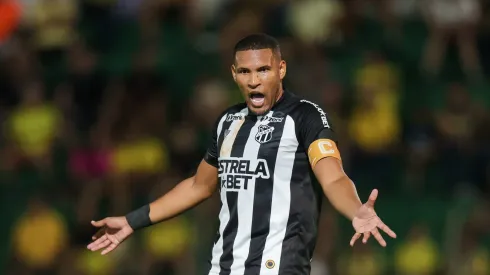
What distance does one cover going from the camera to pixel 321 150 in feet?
18.5

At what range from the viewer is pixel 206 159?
21.1ft

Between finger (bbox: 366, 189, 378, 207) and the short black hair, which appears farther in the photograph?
the short black hair

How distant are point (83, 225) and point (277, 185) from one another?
735cm

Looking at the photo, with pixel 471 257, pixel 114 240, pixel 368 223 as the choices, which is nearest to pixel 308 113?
pixel 368 223

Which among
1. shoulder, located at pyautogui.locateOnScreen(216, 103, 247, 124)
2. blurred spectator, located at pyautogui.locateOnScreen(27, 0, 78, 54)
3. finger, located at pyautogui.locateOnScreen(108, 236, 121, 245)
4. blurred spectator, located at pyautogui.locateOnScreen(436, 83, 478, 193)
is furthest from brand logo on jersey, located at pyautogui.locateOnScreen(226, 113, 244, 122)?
blurred spectator, located at pyautogui.locateOnScreen(27, 0, 78, 54)

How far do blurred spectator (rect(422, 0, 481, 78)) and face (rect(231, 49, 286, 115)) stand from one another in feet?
28.2

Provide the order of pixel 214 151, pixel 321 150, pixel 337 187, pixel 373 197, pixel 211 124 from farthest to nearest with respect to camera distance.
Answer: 1. pixel 211 124
2. pixel 214 151
3. pixel 321 150
4. pixel 337 187
5. pixel 373 197

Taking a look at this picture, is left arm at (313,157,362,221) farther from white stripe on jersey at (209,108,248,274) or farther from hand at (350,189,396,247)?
white stripe on jersey at (209,108,248,274)

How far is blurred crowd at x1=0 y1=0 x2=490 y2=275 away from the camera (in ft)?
41.6

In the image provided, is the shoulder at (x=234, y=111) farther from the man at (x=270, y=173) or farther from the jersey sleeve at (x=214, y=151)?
the man at (x=270, y=173)

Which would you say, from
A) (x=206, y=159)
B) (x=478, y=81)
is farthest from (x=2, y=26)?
(x=206, y=159)

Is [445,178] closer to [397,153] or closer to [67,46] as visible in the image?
[397,153]

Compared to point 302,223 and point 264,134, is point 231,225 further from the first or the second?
point 264,134

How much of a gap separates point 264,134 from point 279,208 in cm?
45
